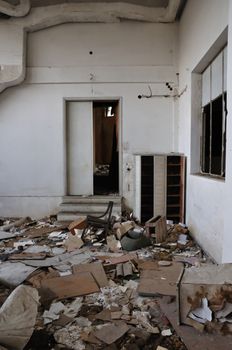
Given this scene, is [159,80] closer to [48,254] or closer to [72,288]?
[48,254]

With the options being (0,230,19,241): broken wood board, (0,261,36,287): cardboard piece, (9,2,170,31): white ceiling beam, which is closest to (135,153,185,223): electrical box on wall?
(0,230,19,241): broken wood board

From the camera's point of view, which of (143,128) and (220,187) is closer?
(220,187)

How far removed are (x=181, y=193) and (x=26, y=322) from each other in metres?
4.03

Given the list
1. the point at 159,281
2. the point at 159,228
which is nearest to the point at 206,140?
the point at 159,228

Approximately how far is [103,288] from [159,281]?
1.97 ft

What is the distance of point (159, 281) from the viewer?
10.1 feet

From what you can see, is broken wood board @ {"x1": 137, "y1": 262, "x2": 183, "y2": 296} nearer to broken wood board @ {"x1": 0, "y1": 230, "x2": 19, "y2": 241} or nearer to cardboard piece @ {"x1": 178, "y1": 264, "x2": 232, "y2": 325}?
cardboard piece @ {"x1": 178, "y1": 264, "x2": 232, "y2": 325}

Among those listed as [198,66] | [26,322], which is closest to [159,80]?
[198,66]

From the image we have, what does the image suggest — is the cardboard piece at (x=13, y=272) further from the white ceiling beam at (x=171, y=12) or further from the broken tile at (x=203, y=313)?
the white ceiling beam at (x=171, y=12)

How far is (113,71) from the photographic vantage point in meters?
6.23

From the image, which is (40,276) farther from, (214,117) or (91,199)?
(214,117)

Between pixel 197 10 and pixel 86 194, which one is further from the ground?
pixel 197 10

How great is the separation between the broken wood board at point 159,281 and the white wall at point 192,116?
649 mm

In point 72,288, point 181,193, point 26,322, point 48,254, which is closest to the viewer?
point 26,322
